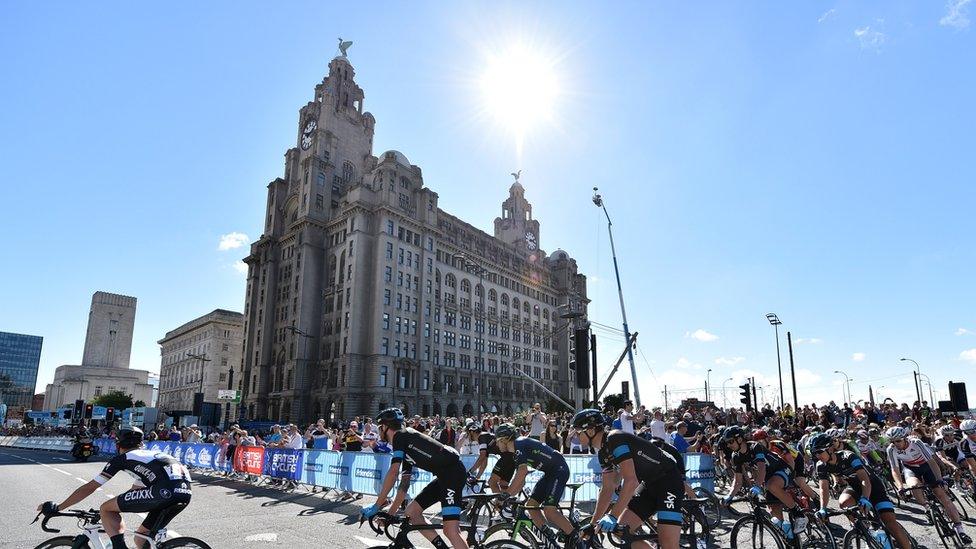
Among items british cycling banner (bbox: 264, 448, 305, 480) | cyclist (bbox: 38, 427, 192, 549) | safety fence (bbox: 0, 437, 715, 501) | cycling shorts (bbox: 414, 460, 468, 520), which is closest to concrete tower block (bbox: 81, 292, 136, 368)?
safety fence (bbox: 0, 437, 715, 501)

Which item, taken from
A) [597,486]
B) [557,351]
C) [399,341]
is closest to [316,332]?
[399,341]

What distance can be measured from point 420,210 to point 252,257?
1135 inches

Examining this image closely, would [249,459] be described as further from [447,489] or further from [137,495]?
[447,489]

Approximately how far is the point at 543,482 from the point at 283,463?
13.3 metres

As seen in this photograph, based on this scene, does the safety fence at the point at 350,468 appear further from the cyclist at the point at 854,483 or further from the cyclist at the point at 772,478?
the cyclist at the point at 854,483

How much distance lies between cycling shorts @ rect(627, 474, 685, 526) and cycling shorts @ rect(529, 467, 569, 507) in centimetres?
163

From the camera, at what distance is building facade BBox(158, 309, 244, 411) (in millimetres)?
122619

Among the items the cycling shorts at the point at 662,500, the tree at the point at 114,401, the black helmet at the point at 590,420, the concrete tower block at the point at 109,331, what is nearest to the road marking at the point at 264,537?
the black helmet at the point at 590,420

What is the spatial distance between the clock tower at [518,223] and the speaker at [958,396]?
87.2 m

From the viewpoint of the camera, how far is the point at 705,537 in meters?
7.95

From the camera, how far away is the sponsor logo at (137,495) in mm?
5824

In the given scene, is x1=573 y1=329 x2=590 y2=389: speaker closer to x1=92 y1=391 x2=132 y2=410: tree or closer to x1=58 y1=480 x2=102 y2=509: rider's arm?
x1=58 y1=480 x2=102 y2=509: rider's arm

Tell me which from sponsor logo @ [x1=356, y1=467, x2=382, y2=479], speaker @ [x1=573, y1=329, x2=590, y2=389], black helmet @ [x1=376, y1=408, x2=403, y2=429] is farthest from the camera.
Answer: speaker @ [x1=573, y1=329, x2=590, y2=389]

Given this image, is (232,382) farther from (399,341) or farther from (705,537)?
(705,537)
